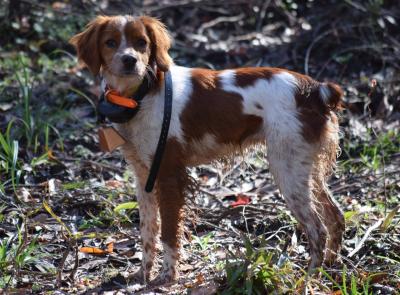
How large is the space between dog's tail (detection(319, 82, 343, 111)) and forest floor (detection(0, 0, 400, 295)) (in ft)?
1.31

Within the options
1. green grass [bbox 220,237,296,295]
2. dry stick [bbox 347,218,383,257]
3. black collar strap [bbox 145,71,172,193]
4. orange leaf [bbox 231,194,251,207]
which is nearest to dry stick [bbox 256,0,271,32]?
orange leaf [bbox 231,194,251,207]

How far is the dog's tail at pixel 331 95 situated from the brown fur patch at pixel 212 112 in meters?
0.40

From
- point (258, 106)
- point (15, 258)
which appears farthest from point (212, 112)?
point (15, 258)

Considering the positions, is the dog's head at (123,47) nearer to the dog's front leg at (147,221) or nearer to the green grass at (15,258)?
the dog's front leg at (147,221)

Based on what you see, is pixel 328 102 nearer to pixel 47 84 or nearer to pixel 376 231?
pixel 376 231

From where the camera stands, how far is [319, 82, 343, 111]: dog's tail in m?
4.55

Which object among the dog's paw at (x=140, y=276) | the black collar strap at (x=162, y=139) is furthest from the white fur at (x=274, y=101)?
the dog's paw at (x=140, y=276)

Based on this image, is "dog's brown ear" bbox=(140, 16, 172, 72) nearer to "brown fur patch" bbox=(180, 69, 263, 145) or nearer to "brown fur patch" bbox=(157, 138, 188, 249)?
"brown fur patch" bbox=(180, 69, 263, 145)

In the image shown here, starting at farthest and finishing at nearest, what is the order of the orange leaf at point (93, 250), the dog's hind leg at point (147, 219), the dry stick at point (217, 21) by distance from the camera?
the dry stick at point (217, 21) < the orange leaf at point (93, 250) < the dog's hind leg at point (147, 219)

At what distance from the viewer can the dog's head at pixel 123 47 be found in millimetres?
4383

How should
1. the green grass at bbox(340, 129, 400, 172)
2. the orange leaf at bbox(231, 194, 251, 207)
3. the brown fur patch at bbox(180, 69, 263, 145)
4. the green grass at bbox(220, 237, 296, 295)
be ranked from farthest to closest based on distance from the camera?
the green grass at bbox(340, 129, 400, 172), the orange leaf at bbox(231, 194, 251, 207), the brown fur patch at bbox(180, 69, 263, 145), the green grass at bbox(220, 237, 296, 295)

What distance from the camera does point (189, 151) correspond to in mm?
4617

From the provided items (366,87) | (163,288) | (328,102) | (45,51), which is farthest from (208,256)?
(45,51)

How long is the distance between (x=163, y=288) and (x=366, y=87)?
393 centimetres
